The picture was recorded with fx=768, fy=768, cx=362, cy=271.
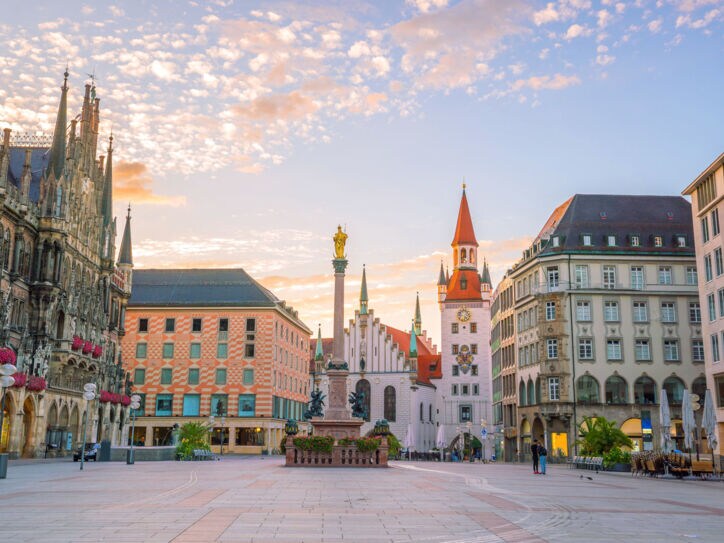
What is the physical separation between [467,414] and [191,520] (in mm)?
102846

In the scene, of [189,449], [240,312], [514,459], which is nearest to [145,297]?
[240,312]

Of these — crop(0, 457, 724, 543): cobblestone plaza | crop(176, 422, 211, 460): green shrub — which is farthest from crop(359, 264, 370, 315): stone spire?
crop(0, 457, 724, 543): cobblestone plaza

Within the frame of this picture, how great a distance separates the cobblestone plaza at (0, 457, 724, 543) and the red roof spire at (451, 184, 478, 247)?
96.4m

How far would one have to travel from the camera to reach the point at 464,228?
120 meters

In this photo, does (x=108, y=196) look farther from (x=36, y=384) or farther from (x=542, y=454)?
(x=542, y=454)

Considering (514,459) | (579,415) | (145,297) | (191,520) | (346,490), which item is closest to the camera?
(191,520)

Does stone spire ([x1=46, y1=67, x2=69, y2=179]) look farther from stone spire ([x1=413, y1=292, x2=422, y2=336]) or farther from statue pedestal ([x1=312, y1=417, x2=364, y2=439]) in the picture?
stone spire ([x1=413, y1=292, x2=422, y2=336])

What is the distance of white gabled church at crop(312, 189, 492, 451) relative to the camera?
359 feet

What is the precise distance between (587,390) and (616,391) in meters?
2.38

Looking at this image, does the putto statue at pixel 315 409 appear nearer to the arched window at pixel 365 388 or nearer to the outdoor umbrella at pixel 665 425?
the outdoor umbrella at pixel 665 425

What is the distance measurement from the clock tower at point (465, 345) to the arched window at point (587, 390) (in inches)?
1917

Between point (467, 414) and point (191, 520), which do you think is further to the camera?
point (467, 414)

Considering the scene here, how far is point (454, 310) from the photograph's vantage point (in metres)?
116

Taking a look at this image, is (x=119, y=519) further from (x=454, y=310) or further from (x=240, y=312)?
(x=454, y=310)
